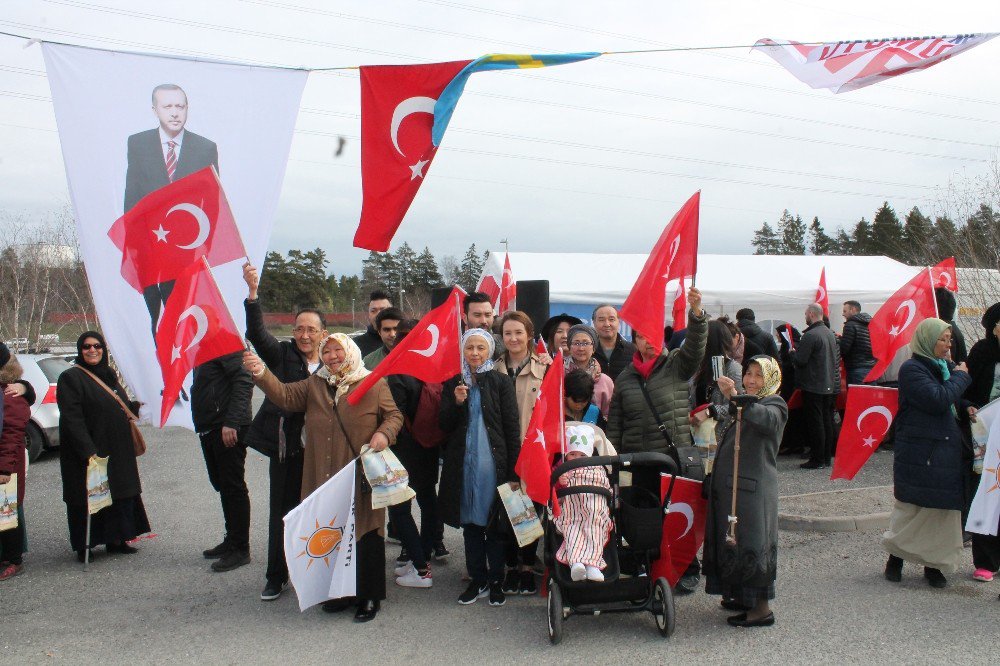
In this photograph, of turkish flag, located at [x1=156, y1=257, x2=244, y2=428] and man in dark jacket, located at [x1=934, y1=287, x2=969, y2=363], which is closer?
turkish flag, located at [x1=156, y1=257, x2=244, y2=428]

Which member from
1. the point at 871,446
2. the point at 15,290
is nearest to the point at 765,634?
the point at 871,446

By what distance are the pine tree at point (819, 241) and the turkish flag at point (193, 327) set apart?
260 feet

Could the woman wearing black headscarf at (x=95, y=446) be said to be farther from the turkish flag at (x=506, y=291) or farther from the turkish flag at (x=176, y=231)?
the turkish flag at (x=506, y=291)

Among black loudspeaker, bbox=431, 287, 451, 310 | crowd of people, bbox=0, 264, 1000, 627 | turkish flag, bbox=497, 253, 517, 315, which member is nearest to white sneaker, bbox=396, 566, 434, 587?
crowd of people, bbox=0, 264, 1000, 627

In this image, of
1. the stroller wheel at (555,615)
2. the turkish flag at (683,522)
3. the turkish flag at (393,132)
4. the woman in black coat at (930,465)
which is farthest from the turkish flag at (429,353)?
the woman in black coat at (930,465)

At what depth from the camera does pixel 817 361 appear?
10.0 metres

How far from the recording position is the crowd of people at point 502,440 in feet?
15.7

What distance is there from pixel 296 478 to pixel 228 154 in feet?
7.53

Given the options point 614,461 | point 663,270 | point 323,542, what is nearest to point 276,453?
point 323,542

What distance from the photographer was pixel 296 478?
5.48 metres

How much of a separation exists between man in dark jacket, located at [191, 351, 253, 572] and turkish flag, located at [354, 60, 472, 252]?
162 cm

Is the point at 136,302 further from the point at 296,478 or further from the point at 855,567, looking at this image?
the point at 855,567

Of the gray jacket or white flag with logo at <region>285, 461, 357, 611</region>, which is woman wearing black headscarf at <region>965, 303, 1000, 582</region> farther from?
white flag with logo at <region>285, 461, 357, 611</region>

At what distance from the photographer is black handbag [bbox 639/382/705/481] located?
5.35 metres
